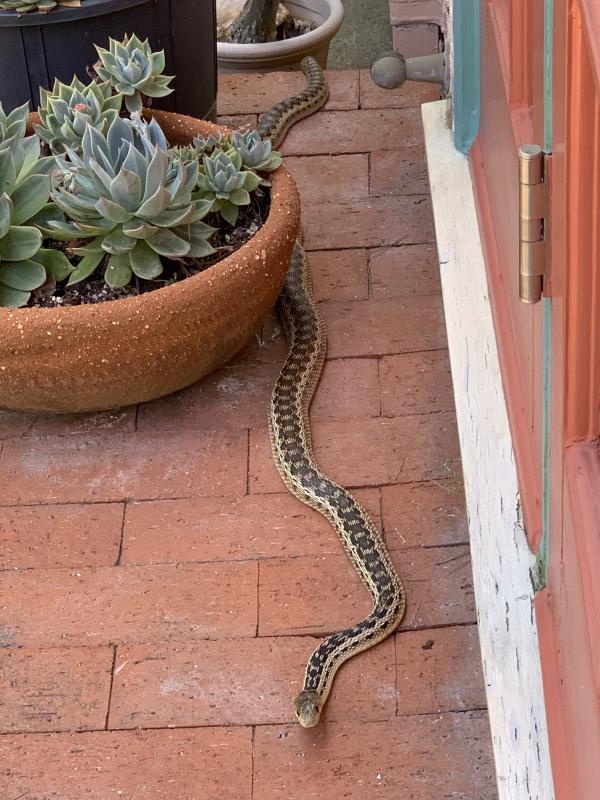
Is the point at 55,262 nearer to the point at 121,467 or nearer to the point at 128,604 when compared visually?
the point at 121,467

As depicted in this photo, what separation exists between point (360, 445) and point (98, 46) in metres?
1.47

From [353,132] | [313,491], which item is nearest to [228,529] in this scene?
[313,491]

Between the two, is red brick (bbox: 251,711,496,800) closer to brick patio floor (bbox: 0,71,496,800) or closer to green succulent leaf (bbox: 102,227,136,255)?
brick patio floor (bbox: 0,71,496,800)

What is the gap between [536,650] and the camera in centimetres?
206

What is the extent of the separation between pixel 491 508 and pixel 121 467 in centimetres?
104

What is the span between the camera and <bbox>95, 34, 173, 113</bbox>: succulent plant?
3016 mm

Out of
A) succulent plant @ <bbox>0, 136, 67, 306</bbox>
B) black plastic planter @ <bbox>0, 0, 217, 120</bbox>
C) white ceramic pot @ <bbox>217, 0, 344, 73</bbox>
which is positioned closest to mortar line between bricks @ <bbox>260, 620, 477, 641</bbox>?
succulent plant @ <bbox>0, 136, 67, 306</bbox>

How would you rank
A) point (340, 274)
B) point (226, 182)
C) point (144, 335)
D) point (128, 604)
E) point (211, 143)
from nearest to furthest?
point (128, 604), point (144, 335), point (226, 182), point (211, 143), point (340, 274)

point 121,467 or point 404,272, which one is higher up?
point 404,272

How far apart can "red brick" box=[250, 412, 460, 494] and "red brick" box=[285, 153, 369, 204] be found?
1.07m

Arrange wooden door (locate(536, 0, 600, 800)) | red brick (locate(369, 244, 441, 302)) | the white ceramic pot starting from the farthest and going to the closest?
the white ceramic pot → red brick (locate(369, 244, 441, 302)) → wooden door (locate(536, 0, 600, 800))

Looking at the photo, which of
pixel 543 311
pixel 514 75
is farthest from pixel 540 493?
pixel 514 75

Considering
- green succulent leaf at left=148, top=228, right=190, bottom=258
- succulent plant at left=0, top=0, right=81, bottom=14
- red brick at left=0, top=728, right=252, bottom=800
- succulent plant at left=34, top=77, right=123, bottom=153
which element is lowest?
red brick at left=0, top=728, right=252, bottom=800

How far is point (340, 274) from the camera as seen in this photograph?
3406 millimetres
